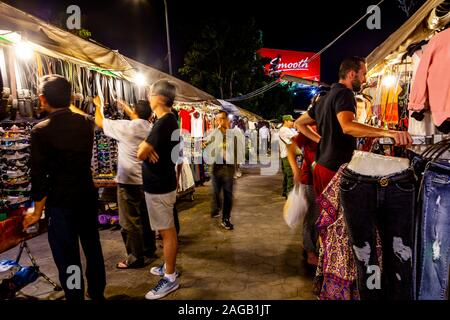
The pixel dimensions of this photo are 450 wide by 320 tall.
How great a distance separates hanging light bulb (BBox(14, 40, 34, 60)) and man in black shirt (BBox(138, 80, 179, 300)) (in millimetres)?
1636

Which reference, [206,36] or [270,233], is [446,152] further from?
[206,36]

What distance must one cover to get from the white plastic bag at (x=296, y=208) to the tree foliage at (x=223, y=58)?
19.7m

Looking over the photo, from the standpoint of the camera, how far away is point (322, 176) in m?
3.31

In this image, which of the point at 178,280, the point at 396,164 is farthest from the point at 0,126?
the point at 396,164

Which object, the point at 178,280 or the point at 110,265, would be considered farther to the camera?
the point at 110,265

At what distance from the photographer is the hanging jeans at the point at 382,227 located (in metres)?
2.24

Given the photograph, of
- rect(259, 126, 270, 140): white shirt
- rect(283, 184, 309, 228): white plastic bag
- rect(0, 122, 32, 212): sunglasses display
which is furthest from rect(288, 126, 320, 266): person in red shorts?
rect(259, 126, 270, 140): white shirt

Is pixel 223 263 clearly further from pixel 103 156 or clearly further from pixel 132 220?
pixel 103 156

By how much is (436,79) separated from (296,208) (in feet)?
7.12

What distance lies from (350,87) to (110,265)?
3950 millimetres

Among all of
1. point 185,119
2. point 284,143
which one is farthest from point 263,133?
point 284,143

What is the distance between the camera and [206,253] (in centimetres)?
472

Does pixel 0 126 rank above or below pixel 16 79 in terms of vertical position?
below

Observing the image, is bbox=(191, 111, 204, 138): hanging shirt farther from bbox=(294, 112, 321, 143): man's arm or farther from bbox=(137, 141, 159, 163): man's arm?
bbox=(137, 141, 159, 163): man's arm
